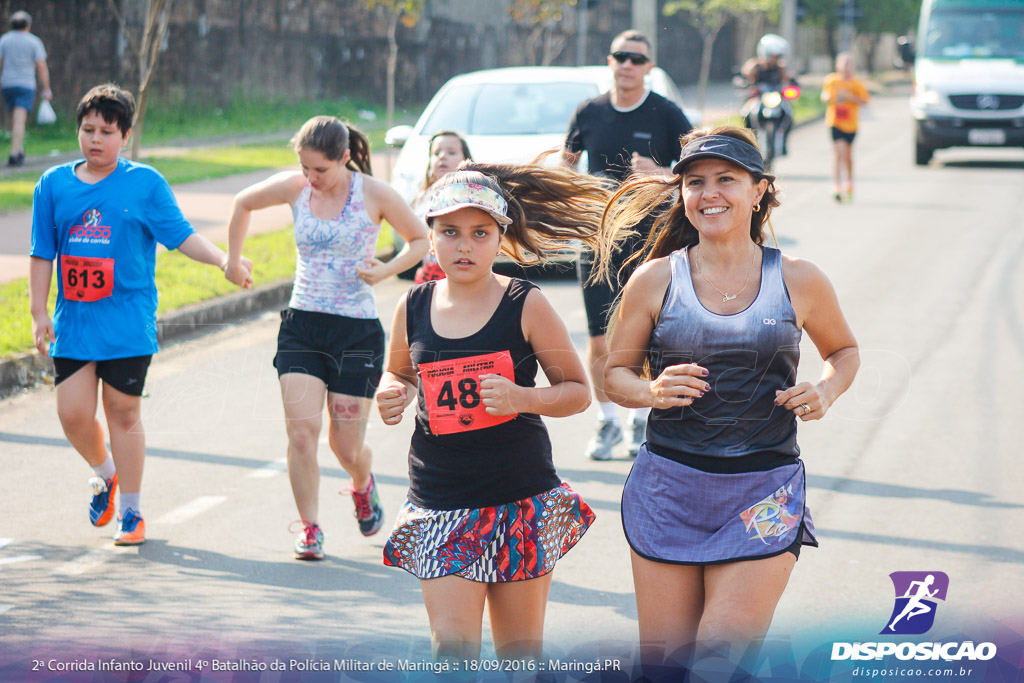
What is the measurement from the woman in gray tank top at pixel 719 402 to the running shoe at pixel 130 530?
9.20 feet

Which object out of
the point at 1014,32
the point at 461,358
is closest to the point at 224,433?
the point at 461,358

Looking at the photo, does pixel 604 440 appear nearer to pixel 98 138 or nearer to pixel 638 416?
pixel 638 416

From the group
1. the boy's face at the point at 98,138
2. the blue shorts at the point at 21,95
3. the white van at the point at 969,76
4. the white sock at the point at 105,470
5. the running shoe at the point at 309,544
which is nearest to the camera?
the boy's face at the point at 98,138

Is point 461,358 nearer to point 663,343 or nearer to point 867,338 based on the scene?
point 663,343

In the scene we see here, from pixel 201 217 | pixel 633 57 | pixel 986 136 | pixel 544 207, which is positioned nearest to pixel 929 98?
pixel 986 136

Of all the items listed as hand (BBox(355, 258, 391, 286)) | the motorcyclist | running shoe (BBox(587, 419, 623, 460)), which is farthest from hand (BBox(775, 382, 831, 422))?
the motorcyclist

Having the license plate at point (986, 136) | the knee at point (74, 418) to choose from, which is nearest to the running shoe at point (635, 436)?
the knee at point (74, 418)

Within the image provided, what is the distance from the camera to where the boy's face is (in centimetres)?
541

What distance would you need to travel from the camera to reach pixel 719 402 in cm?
346

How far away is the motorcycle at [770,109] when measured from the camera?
20.7 metres

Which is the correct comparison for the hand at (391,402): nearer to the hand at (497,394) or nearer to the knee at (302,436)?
the hand at (497,394)

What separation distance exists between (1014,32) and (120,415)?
21115 millimetres

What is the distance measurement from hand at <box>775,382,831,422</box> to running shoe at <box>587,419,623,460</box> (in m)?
3.75

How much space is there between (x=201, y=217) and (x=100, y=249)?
834 centimetres
